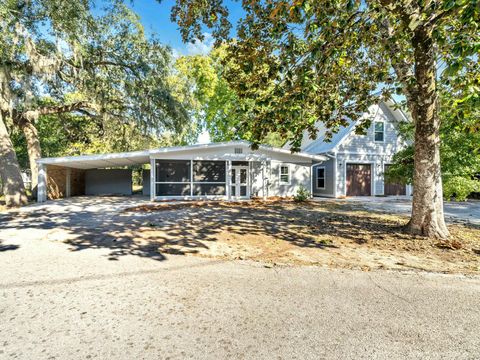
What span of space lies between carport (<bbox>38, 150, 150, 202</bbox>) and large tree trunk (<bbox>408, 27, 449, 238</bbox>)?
11.1m

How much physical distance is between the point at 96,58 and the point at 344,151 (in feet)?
46.5

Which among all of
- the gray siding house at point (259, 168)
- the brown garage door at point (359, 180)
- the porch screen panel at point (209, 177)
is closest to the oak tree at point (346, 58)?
the gray siding house at point (259, 168)

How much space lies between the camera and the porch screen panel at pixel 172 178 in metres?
14.5

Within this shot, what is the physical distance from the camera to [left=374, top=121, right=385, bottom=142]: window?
16641mm

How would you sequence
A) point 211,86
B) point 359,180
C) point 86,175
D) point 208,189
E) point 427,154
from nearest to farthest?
point 427,154
point 208,189
point 359,180
point 86,175
point 211,86

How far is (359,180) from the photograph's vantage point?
1662 cm

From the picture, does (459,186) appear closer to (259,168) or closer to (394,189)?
(259,168)

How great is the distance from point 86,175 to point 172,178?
31.5 ft

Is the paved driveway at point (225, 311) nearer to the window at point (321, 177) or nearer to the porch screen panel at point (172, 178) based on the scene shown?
the porch screen panel at point (172, 178)

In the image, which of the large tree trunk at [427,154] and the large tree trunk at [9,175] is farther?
the large tree trunk at [9,175]

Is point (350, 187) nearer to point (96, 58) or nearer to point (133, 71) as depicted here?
point (133, 71)

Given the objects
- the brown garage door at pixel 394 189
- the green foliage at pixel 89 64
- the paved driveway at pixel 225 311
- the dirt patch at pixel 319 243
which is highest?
the green foliage at pixel 89 64

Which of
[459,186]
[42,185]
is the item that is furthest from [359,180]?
[42,185]

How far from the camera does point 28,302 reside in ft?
9.38
